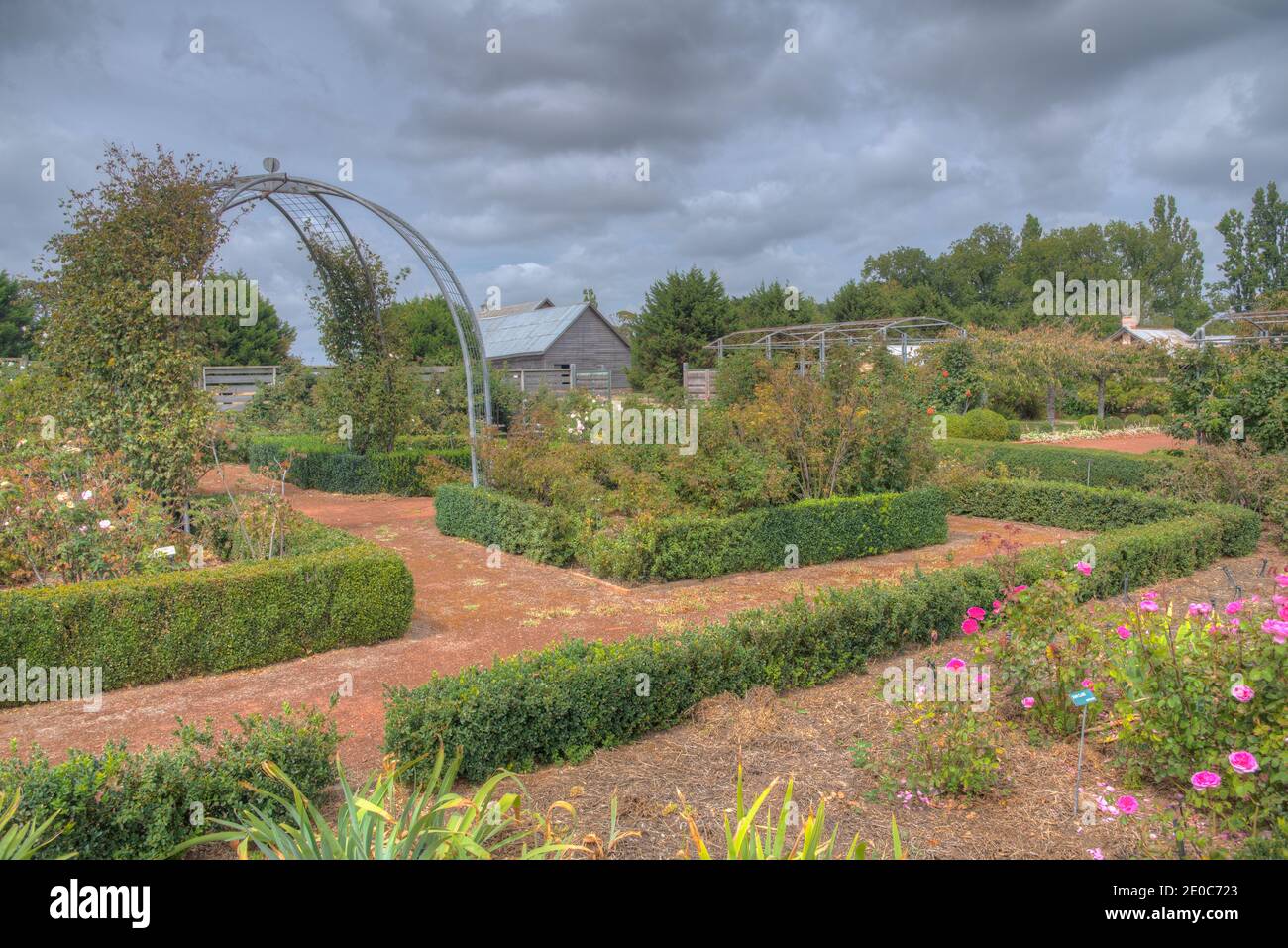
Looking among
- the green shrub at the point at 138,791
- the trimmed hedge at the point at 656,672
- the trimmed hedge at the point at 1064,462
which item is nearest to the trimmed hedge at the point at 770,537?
the trimmed hedge at the point at 656,672

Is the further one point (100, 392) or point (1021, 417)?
point (1021, 417)

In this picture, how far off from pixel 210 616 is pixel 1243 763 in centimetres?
639

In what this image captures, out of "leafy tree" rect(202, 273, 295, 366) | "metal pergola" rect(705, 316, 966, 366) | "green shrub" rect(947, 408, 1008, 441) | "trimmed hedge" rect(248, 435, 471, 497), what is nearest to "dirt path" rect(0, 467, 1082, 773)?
"trimmed hedge" rect(248, 435, 471, 497)

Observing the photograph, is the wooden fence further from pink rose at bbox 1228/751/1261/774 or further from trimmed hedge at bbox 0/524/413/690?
pink rose at bbox 1228/751/1261/774

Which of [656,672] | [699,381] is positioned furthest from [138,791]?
[699,381]

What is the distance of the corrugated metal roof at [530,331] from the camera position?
33344mm

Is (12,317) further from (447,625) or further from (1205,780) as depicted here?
(1205,780)

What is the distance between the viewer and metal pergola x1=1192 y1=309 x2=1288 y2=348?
46.4 ft

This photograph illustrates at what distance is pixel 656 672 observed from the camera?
515 centimetres

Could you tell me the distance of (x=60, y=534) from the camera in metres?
7.46

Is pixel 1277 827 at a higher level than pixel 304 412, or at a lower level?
lower
